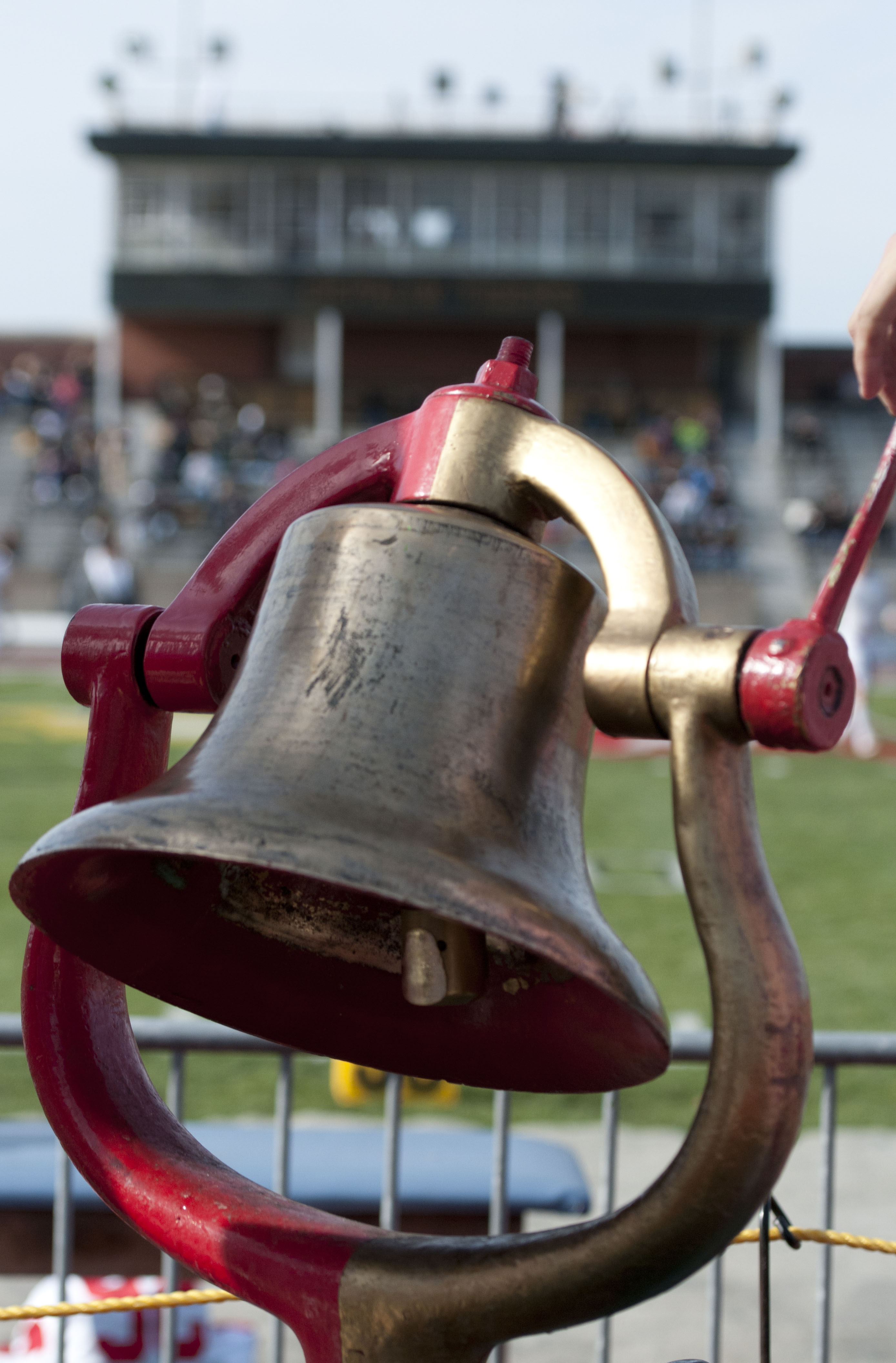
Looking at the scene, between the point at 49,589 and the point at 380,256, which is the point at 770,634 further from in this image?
the point at 380,256

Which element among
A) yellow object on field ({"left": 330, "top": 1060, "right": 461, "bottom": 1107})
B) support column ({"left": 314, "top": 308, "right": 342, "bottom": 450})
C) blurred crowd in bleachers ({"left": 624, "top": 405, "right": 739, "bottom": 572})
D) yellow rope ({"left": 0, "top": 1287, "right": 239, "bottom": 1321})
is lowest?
yellow object on field ({"left": 330, "top": 1060, "right": 461, "bottom": 1107})

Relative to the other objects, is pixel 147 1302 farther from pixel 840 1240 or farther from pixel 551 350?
pixel 551 350

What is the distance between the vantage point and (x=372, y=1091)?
4664mm

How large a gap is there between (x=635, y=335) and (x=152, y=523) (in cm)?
1767

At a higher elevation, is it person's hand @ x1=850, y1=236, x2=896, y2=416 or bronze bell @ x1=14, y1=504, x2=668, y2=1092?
person's hand @ x1=850, y1=236, x2=896, y2=416

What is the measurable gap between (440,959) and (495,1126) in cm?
141

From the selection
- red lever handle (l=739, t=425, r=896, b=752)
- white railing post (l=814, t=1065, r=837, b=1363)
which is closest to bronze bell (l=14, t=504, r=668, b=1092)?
red lever handle (l=739, t=425, r=896, b=752)

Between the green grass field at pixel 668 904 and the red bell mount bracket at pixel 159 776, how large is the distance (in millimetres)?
3473

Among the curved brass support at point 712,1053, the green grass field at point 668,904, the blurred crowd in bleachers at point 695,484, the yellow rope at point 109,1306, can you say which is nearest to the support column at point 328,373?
the blurred crowd in bleachers at point 695,484

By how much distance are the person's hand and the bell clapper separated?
552 millimetres

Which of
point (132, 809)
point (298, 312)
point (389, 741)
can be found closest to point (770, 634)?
point (389, 741)

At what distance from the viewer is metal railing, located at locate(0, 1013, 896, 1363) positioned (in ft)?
7.23

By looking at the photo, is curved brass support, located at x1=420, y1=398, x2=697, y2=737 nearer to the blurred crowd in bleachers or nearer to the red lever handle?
the red lever handle

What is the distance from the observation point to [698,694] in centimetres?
93
